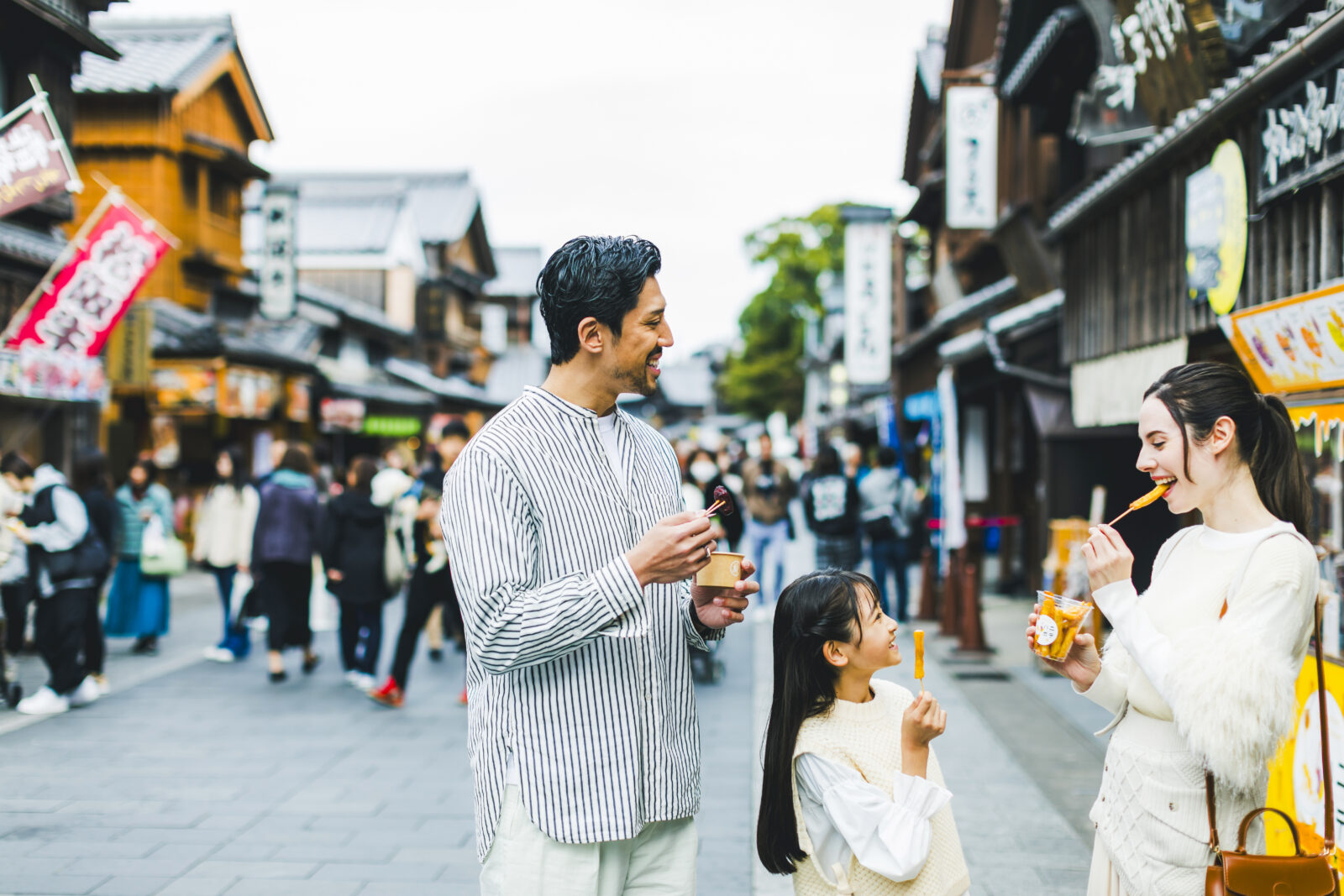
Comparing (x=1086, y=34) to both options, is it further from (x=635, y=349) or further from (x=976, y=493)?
(x=635, y=349)

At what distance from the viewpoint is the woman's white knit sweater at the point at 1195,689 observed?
2182mm

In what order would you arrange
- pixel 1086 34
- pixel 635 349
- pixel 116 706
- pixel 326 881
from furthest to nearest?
1. pixel 1086 34
2. pixel 116 706
3. pixel 326 881
4. pixel 635 349

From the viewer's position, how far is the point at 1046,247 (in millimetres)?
11594

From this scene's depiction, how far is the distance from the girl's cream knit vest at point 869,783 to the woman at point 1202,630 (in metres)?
0.38

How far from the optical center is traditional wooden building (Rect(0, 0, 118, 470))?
10.5 m

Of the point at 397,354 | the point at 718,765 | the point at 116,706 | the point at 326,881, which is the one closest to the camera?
the point at 326,881

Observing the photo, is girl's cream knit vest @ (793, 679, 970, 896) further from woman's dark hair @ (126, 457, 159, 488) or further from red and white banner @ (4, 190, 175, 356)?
red and white banner @ (4, 190, 175, 356)

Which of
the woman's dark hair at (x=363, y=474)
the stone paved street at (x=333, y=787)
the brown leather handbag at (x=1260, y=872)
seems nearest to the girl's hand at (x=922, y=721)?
the brown leather handbag at (x=1260, y=872)

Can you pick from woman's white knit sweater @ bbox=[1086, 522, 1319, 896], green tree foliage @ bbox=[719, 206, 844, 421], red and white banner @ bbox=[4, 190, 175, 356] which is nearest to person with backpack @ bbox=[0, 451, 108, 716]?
red and white banner @ bbox=[4, 190, 175, 356]

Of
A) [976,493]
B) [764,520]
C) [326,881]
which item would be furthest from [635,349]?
[976,493]

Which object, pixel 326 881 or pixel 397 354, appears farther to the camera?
pixel 397 354

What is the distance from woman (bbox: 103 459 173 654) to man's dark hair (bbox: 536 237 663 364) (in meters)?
8.59

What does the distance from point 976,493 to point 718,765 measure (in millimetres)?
11055

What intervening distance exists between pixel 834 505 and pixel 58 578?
22.0ft
